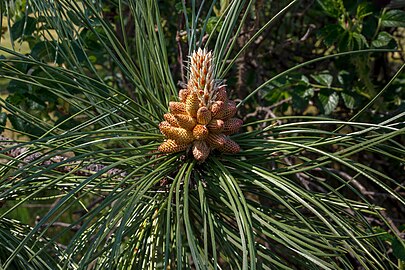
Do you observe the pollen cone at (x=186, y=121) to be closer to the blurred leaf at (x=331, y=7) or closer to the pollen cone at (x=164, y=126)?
the pollen cone at (x=164, y=126)

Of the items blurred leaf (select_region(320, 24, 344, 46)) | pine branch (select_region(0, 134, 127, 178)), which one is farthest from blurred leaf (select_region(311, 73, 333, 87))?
pine branch (select_region(0, 134, 127, 178))

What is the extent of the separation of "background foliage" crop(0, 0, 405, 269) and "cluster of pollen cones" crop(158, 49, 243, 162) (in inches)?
1.0

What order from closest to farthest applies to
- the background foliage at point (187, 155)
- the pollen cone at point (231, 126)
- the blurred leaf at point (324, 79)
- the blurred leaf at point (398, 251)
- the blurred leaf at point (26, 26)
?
the background foliage at point (187, 155)
the pollen cone at point (231, 126)
the blurred leaf at point (398, 251)
the blurred leaf at point (26, 26)
the blurred leaf at point (324, 79)

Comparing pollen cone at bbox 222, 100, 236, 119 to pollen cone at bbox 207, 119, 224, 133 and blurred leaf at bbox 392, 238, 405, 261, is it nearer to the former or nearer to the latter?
pollen cone at bbox 207, 119, 224, 133

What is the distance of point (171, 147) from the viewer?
766 mm

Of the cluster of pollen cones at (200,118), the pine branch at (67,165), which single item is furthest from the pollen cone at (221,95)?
the pine branch at (67,165)

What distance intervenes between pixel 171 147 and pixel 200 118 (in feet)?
0.18

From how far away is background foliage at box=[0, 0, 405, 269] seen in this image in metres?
0.68

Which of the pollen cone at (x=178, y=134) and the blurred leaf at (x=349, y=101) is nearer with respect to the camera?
the pollen cone at (x=178, y=134)

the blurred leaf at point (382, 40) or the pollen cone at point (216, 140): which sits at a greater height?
the pollen cone at point (216, 140)

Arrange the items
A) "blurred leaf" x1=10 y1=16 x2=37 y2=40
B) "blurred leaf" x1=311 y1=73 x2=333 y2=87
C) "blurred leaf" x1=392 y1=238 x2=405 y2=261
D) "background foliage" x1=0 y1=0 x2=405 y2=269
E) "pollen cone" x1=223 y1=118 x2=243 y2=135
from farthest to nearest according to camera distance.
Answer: "blurred leaf" x1=311 y1=73 x2=333 y2=87, "blurred leaf" x1=10 y1=16 x2=37 y2=40, "blurred leaf" x1=392 y1=238 x2=405 y2=261, "pollen cone" x1=223 y1=118 x2=243 y2=135, "background foliage" x1=0 y1=0 x2=405 y2=269

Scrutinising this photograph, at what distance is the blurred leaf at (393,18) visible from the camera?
1.35 meters

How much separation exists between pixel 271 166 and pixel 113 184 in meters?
0.68

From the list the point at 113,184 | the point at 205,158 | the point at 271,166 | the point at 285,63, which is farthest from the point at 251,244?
the point at 285,63
